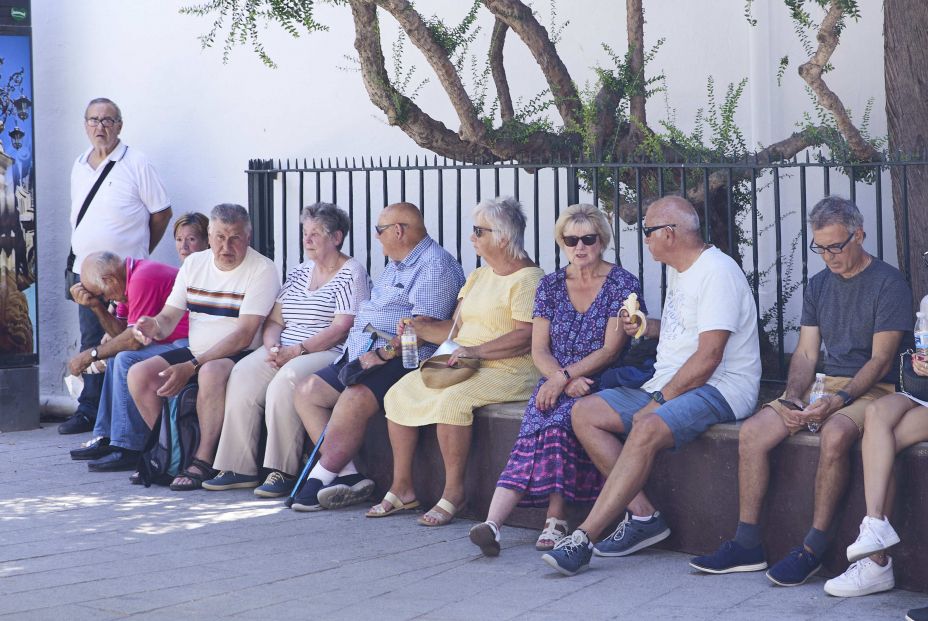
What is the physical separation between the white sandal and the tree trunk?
1.92 meters

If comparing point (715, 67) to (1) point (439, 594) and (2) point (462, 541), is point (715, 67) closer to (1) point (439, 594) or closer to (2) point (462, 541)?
(2) point (462, 541)

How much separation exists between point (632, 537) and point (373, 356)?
1705 millimetres

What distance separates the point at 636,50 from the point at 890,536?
3284 mm

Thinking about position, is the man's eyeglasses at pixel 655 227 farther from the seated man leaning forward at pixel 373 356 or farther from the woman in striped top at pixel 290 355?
the woman in striped top at pixel 290 355

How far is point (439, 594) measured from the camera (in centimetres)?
502

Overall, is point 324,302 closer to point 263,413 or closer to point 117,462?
point 263,413

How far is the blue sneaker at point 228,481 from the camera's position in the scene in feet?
23.0

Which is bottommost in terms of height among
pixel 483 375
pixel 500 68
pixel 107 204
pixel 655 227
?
pixel 483 375

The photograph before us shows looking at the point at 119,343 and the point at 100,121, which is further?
the point at 100,121

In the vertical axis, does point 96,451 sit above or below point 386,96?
below

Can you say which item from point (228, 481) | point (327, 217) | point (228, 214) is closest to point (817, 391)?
point (327, 217)

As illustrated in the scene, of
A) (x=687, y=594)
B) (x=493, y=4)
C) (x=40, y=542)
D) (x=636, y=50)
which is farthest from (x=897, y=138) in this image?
(x=40, y=542)

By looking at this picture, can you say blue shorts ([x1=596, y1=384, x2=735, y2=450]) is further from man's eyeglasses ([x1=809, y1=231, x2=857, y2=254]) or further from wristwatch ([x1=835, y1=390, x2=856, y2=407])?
man's eyeglasses ([x1=809, y1=231, x2=857, y2=254])

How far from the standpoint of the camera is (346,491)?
6.53 metres
